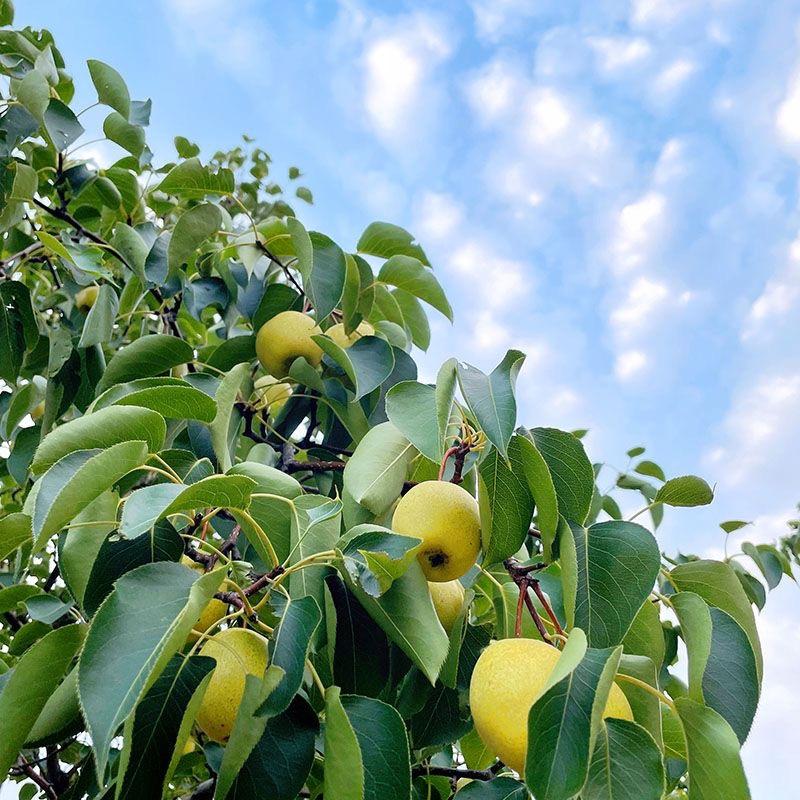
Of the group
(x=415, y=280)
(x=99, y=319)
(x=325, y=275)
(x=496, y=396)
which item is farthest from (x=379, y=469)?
(x=99, y=319)

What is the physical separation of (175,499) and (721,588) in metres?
0.76

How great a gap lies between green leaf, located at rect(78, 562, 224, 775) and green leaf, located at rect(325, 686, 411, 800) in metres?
0.18

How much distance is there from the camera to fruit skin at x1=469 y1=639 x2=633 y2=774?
2.53 feet

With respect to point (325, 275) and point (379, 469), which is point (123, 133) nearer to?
point (325, 275)

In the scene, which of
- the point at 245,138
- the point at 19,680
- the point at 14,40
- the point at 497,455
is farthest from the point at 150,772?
the point at 245,138

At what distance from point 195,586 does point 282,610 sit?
6.3 inches

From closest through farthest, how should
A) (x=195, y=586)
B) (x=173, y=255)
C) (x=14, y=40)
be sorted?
(x=195, y=586) < (x=173, y=255) < (x=14, y=40)

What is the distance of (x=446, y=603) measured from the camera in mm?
1042

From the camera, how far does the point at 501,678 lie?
2.61ft

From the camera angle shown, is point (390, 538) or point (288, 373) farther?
point (288, 373)

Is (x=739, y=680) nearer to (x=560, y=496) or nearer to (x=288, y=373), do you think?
(x=560, y=496)

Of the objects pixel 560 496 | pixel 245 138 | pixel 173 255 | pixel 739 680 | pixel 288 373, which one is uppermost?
pixel 245 138

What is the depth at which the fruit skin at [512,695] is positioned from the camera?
77 centimetres

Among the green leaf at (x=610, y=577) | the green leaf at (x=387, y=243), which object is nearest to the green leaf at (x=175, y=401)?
the green leaf at (x=610, y=577)
